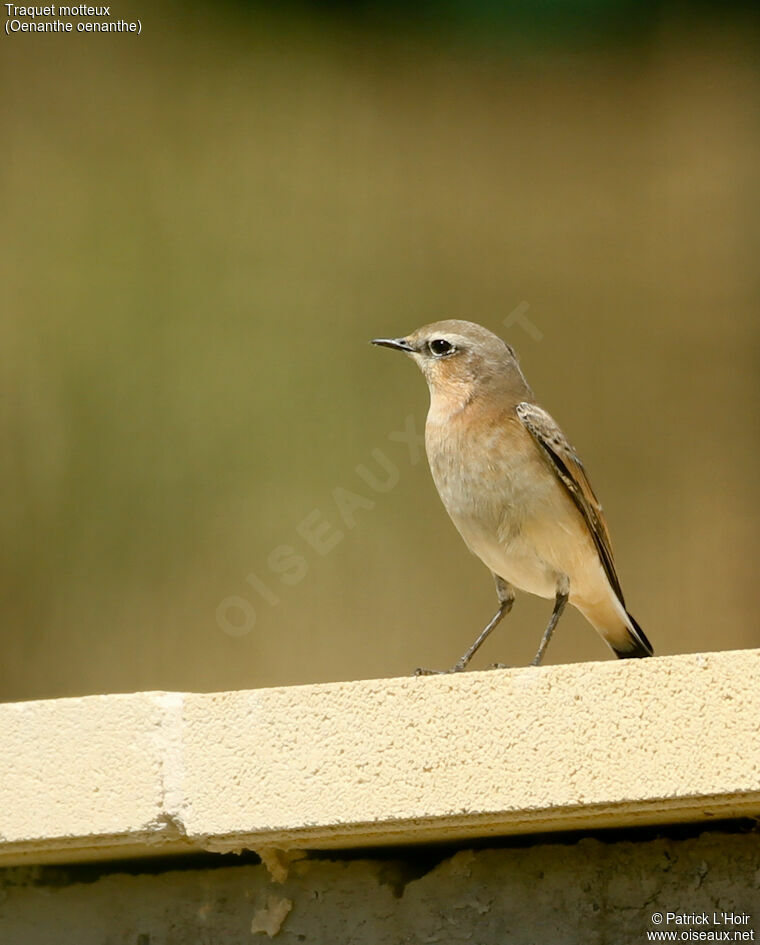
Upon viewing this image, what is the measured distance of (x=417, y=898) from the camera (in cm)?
233

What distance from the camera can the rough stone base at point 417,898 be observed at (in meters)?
2.18

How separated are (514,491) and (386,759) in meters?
1.35

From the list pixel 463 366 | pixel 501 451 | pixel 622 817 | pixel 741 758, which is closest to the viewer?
pixel 741 758

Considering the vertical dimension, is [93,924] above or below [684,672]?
below

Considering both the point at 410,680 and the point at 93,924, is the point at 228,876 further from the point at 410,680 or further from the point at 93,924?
the point at 410,680

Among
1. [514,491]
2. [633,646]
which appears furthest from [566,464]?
[633,646]

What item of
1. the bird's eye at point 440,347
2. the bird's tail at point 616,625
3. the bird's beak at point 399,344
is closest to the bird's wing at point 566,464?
the bird's tail at point 616,625

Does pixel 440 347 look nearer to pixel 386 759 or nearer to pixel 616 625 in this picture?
pixel 616 625

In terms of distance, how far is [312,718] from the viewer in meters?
2.18

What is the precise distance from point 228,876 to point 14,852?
0.37 metres

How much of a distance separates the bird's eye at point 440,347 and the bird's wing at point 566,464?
31 centimetres

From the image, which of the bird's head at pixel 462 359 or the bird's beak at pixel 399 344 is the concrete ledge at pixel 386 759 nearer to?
the bird's head at pixel 462 359

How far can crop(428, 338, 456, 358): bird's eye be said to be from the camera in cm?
376

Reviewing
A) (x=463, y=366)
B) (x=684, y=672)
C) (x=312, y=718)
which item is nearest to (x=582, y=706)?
(x=684, y=672)
